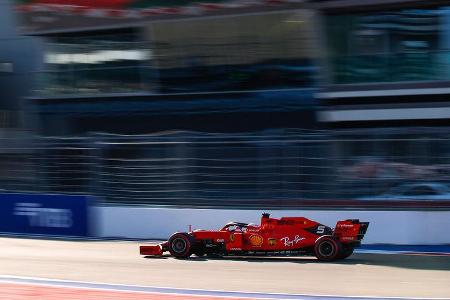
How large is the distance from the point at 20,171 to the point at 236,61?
672cm

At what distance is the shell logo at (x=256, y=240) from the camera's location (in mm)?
11656

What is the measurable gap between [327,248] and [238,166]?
3.90 m

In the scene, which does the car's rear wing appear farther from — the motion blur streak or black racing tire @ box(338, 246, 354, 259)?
the motion blur streak

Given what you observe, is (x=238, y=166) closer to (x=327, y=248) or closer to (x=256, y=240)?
(x=256, y=240)

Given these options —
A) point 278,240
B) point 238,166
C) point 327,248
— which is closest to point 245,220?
point 238,166

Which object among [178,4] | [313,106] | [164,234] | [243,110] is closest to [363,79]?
[313,106]

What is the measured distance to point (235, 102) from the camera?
20094mm

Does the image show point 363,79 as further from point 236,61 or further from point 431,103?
point 236,61

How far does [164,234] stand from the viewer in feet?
49.3

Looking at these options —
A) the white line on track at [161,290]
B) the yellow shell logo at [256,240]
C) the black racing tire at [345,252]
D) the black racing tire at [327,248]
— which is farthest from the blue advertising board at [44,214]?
the black racing tire at [345,252]

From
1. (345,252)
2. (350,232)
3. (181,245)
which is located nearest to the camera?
(350,232)

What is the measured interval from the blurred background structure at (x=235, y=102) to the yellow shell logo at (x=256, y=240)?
2729mm

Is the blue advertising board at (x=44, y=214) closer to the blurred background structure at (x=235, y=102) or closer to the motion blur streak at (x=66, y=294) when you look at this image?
the blurred background structure at (x=235, y=102)

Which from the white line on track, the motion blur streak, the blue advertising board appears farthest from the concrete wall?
the motion blur streak
